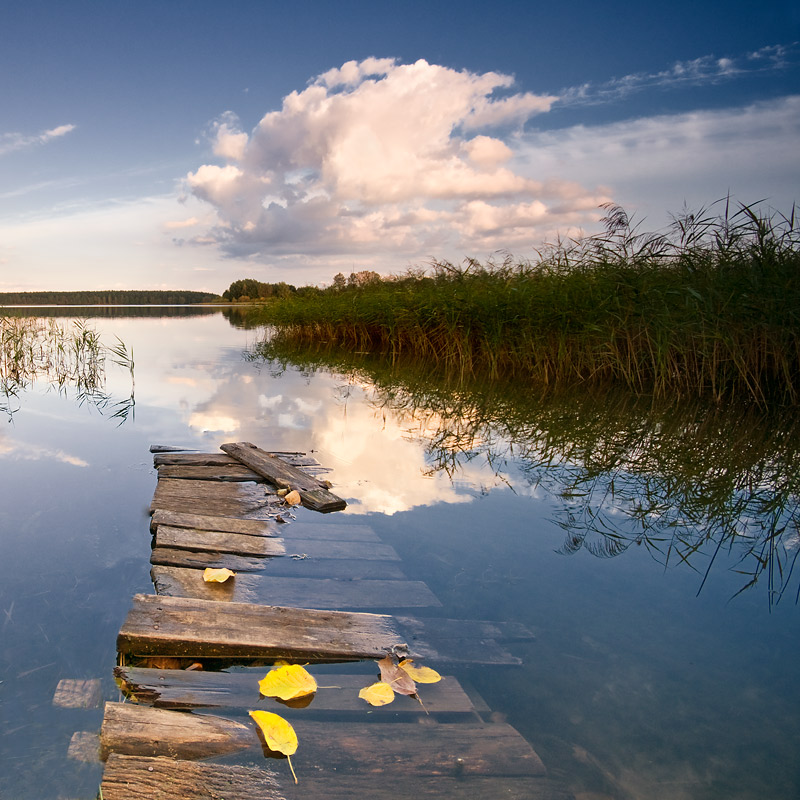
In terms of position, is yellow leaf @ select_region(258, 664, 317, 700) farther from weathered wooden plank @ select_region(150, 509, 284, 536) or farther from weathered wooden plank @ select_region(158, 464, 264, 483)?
weathered wooden plank @ select_region(158, 464, 264, 483)

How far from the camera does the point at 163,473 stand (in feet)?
11.8

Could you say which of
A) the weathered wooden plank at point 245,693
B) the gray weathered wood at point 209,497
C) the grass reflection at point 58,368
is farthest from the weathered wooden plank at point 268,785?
the grass reflection at point 58,368

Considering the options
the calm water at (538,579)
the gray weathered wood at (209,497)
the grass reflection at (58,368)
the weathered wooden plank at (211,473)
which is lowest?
the calm water at (538,579)

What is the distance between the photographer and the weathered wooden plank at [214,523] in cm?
267

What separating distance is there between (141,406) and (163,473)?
10.3ft

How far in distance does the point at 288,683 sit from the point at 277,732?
0.62ft

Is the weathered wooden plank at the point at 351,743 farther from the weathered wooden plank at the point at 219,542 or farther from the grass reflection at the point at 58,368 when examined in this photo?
the grass reflection at the point at 58,368

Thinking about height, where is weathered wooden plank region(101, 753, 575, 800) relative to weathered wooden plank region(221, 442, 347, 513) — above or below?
below

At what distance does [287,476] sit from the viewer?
3.50m

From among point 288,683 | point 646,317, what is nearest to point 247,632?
point 288,683

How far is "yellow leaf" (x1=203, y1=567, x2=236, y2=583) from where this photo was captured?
2160mm

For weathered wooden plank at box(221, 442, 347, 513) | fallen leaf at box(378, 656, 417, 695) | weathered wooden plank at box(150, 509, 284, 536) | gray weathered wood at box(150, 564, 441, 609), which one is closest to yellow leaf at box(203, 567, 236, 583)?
gray weathered wood at box(150, 564, 441, 609)

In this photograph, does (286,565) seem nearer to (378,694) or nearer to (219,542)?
(219,542)

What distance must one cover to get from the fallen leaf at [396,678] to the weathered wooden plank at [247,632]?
0.20 ft
